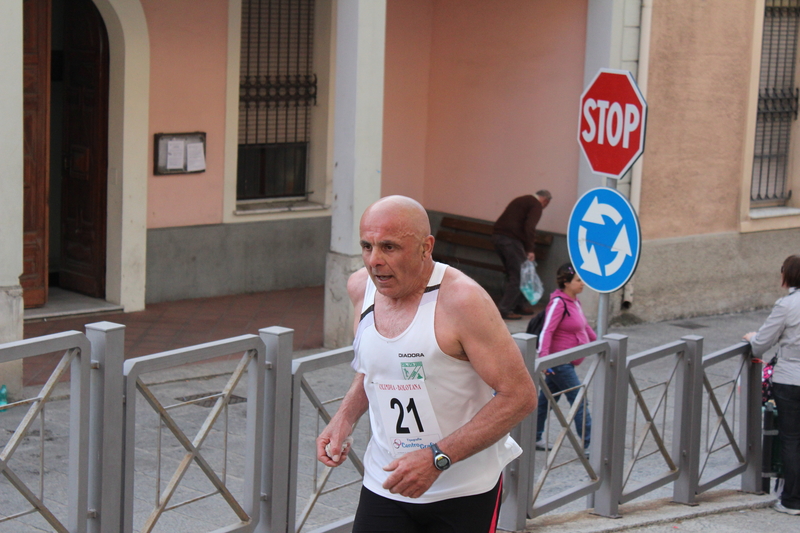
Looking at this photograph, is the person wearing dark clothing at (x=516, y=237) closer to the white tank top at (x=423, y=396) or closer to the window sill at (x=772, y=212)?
the window sill at (x=772, y=212)

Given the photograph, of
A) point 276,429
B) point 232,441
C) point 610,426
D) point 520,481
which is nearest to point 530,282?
point 610,426

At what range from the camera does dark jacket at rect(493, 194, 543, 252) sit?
437 inches

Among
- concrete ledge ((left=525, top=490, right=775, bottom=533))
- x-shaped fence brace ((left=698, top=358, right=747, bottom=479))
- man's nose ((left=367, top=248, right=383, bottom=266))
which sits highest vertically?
man's nose ((left=367, top=248, right=383, bottom=266))

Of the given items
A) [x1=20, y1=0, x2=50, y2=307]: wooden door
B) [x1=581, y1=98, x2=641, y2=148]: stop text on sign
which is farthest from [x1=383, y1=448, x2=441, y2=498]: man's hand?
[x1=20, y1=0, x2=50, y2=307]: wooden door

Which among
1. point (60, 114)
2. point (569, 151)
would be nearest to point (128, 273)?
point (60, 114)

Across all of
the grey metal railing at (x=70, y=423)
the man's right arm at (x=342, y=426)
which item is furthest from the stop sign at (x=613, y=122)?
the grey metal railing at (x=70, y=423)

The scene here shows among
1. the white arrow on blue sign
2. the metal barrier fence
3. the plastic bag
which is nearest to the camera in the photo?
the metal barrier fence

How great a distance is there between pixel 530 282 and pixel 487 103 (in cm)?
256

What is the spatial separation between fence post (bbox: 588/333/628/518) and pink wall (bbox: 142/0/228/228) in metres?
6.21

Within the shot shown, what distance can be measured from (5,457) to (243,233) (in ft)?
26.6

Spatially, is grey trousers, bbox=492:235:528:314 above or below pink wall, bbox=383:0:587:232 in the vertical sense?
below

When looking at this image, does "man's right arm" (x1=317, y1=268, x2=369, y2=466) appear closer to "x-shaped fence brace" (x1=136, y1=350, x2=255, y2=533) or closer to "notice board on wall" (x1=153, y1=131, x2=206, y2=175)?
"x-shaped fence brace" (x1=136, y1=350, x2=255, y2=533)

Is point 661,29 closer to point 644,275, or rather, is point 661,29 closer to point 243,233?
point 644,275

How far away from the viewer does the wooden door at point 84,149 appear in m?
10.1
